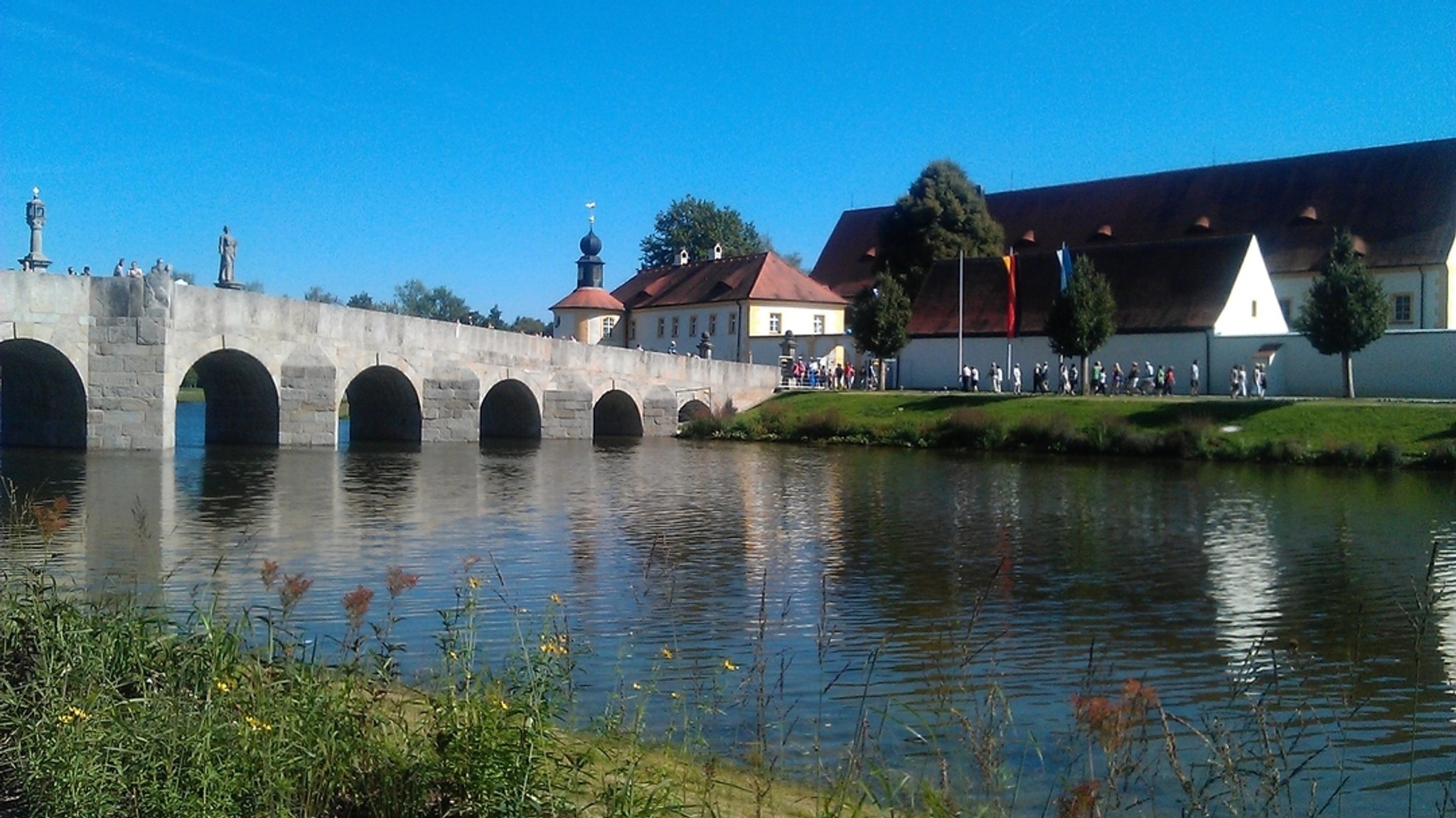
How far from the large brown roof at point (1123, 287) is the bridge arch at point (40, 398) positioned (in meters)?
27.5

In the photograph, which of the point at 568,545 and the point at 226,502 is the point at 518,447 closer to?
the point at 226,502

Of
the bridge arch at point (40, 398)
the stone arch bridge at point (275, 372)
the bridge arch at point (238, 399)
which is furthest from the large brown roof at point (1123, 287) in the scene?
the bridge arch at point (40, 398)

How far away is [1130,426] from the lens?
104 ft

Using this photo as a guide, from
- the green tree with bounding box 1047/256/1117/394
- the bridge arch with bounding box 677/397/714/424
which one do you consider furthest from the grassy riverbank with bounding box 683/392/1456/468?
the green tree with bounding box 1047/256/1117/394

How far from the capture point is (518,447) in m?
32.8

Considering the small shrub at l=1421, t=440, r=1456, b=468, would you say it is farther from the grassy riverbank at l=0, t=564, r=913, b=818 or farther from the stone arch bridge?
the grassy riverbank at l=0, t=564, r=913, b=818

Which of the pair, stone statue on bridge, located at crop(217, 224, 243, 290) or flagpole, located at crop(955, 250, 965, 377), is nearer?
stone statue on bridge, located at crop(217, 224, 243, 290)

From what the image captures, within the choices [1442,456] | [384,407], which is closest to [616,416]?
[384,407]

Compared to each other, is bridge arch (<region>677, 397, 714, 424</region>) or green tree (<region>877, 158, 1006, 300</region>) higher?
green tree (<region>877, 158, 1006, 300</region>)

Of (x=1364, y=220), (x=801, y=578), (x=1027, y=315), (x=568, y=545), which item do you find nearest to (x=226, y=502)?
(x=568, y=545)

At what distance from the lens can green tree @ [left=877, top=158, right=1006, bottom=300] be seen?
5306 centimetres

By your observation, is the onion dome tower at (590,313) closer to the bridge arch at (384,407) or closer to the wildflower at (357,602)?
the bridge arch at (384,407)

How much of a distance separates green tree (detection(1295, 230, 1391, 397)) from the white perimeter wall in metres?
2.13

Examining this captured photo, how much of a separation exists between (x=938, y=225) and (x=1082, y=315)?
1732 cm
